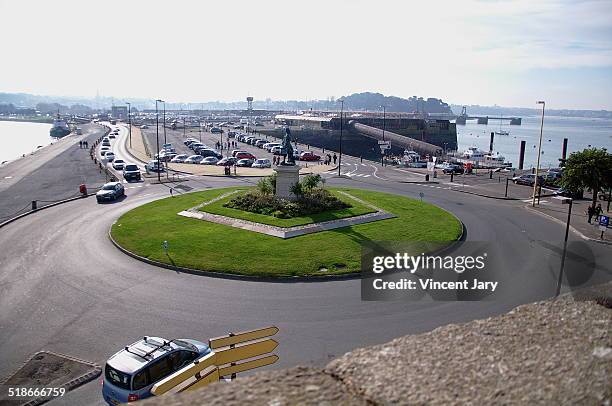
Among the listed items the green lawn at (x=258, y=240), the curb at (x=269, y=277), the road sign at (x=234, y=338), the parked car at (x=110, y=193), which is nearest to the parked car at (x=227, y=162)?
the parked car at (x=110, y=193)

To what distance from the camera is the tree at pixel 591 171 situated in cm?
2944

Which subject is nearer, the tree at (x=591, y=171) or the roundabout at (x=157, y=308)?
the roundabout at (x=157, y=308)

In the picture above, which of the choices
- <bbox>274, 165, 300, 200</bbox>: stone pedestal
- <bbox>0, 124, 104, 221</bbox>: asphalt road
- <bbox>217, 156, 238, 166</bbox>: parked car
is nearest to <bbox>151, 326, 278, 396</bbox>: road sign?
<bbox>274, 165, 300, 200</bbox>: stone pedestal

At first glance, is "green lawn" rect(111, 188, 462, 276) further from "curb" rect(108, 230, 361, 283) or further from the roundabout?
the roundabout

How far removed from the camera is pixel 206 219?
26.4 m

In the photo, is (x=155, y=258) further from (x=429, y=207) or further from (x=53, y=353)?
(x=429, y=207)

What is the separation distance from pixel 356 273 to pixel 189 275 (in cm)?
657

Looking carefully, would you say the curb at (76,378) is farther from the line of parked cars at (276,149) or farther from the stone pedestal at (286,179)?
the line of parked cars at (276,149)

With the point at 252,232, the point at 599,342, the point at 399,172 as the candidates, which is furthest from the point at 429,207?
the point at 599,342

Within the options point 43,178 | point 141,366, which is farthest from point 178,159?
point 141,366

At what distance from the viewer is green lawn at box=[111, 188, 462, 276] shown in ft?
62.5

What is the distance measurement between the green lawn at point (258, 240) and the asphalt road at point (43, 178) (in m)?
9.03

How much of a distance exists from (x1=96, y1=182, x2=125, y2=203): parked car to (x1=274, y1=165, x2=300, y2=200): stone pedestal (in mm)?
12308

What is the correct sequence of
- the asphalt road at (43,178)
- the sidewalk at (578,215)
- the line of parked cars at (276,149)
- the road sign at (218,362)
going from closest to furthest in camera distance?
the road sign at (218,362)
the sidewalk at (578,215)
the asphalt road at (43,178)
the line of parked cars at (276,149)
